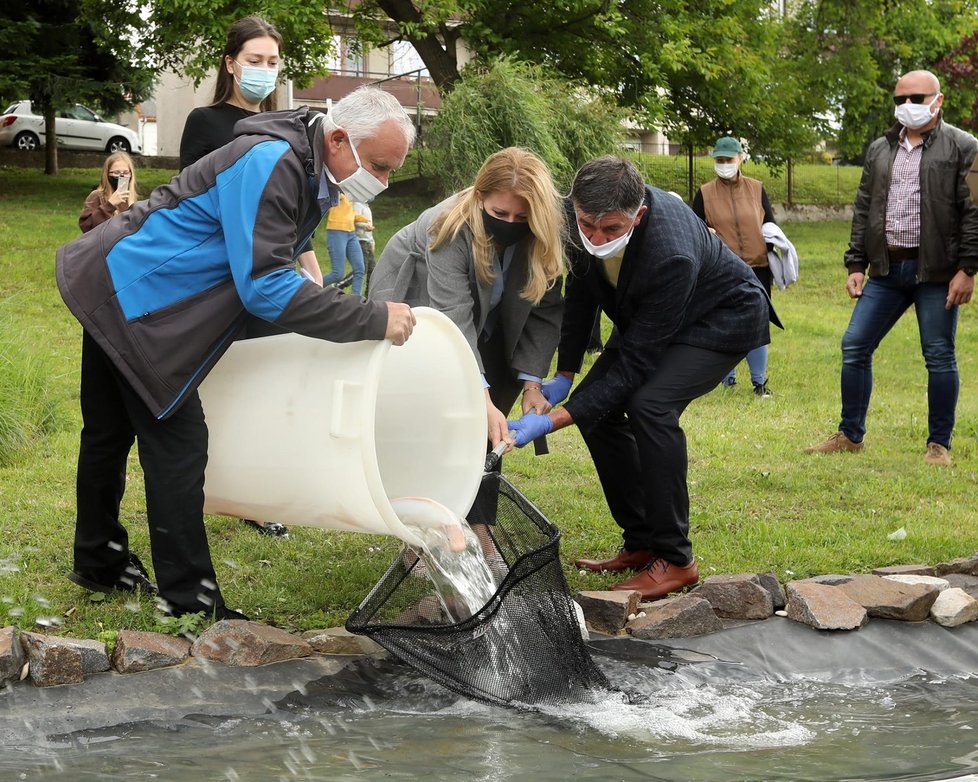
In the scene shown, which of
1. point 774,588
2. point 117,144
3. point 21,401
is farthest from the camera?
point 117,144

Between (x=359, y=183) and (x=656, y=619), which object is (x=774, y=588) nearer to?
(x=656, y=619)

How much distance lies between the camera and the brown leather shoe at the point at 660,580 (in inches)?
172

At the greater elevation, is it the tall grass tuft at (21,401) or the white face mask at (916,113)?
the white face mask at (916,113)

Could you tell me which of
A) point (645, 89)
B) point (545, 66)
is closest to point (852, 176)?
point (645, 89)

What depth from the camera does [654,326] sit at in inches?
166

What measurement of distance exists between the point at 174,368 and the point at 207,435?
0.30 meters

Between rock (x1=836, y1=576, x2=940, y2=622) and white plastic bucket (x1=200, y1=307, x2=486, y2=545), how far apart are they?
148cm

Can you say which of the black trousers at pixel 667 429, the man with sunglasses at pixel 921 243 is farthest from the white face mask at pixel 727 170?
the black trousers at pixel 667 429

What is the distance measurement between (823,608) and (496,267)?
1.66 m

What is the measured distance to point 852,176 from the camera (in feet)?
83.3

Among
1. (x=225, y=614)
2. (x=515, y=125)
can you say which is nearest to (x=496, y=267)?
(x=225, y=614)

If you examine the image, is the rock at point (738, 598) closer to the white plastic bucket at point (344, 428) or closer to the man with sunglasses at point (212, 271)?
the white plastic bucket at point (344, 428)

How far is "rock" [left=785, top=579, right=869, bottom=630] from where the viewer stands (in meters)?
4.16

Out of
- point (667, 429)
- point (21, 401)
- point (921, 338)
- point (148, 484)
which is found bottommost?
point (21, 401)
